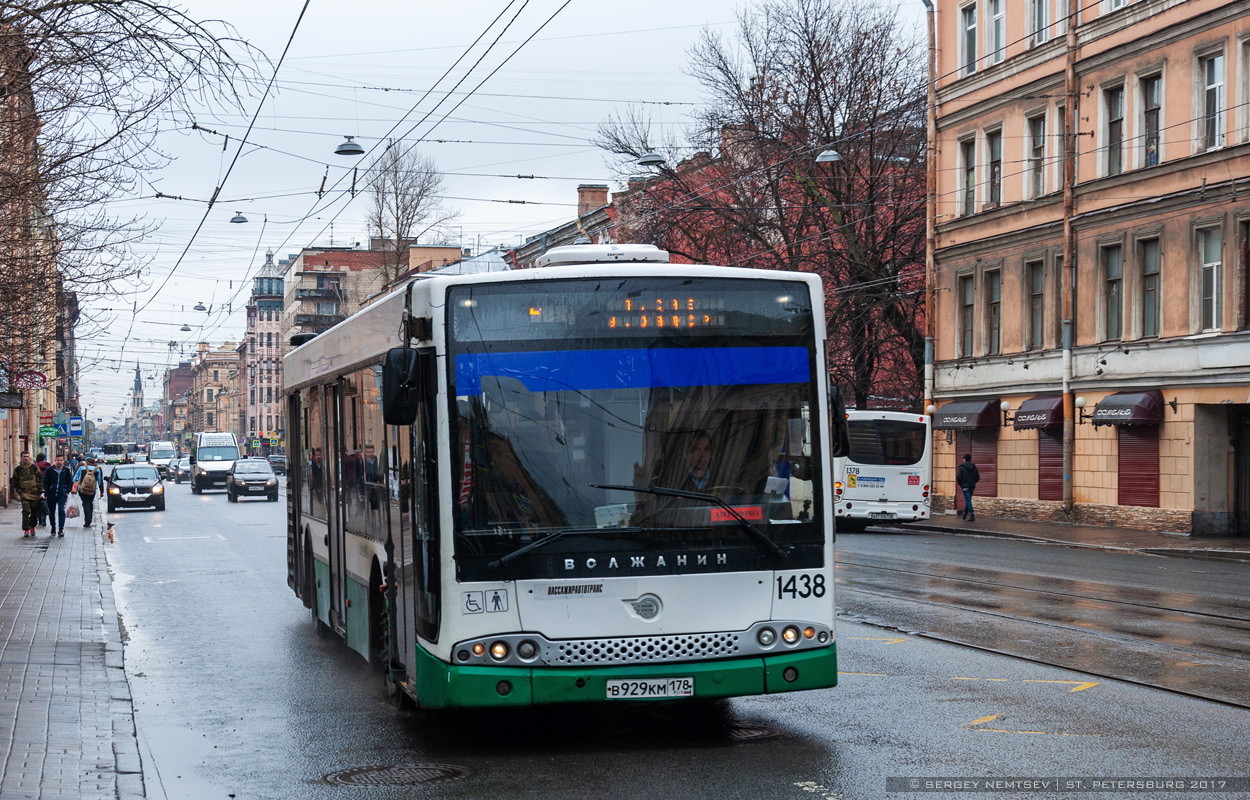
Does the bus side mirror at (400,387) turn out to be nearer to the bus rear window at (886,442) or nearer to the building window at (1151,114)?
the bus rear window at (886,442)

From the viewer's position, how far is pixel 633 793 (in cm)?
714

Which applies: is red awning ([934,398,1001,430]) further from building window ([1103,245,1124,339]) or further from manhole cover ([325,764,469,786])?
manhole cover ([325,764,469,786])

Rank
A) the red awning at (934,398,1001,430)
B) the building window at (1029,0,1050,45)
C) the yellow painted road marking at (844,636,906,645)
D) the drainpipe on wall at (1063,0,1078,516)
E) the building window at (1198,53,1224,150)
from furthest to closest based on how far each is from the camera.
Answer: the red awning at (934,398,1001,430) → the building window at (1029,0,1050,45) → the drainpipe on wall at (1063,0,1078,516) → the building window at (1198,53,1224,150) → the yellow painted road marking at (844,636,906,645)

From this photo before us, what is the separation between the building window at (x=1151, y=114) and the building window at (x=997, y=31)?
19.9 ft

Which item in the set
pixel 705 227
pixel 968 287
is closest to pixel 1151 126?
pixel 968 287

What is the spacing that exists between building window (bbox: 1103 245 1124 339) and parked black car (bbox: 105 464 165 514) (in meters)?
28.9

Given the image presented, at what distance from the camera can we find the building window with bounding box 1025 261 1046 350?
36.4 metres

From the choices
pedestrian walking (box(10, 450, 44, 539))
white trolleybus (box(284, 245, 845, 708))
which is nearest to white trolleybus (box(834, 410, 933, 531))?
pedestrian walking (box(10, 450, 44, 539))

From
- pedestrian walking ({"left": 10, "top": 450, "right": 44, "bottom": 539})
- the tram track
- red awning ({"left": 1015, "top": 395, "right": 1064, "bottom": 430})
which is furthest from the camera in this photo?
red awning ({"left": 1015, "top": 395, "right": 1064, "bottom": 430})

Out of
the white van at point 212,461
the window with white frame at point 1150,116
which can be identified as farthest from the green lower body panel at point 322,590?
the white van at point 212,461

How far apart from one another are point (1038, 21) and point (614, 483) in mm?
31326

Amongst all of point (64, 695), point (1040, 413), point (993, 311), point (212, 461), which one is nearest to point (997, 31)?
point (993, 311)

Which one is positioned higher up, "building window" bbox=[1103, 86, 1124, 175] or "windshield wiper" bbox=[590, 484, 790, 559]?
"building window" bbox=[1103, 86, 1124, 175]

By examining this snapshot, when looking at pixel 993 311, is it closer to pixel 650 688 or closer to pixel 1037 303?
pixel 1037 303
